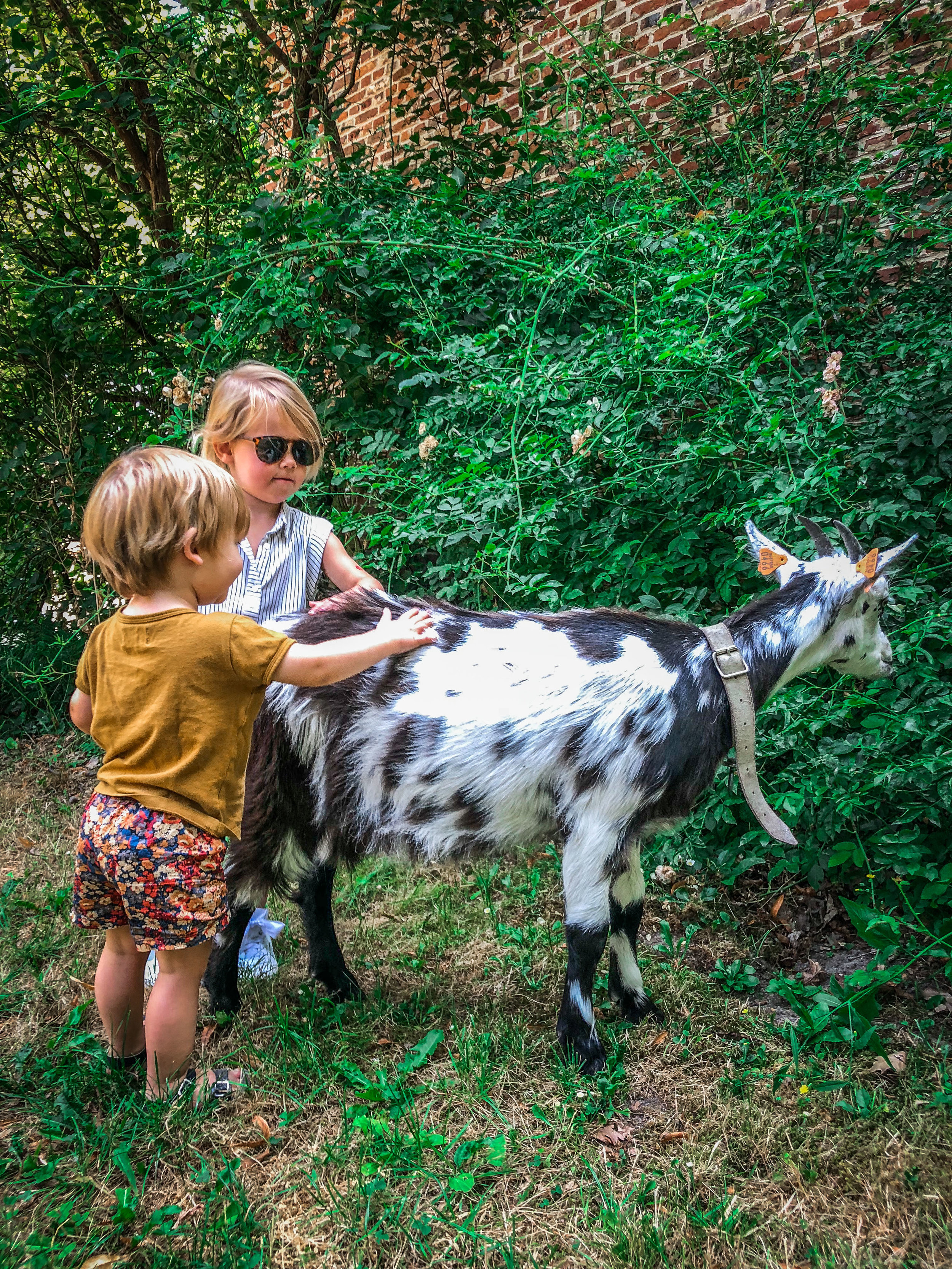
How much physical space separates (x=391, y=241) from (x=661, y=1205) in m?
3.94

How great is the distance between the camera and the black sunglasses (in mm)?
2768

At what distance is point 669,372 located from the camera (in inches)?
137

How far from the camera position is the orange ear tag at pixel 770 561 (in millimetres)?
2564

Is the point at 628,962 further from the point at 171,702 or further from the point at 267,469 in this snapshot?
the point at 267,469

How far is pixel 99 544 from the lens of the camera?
6.93 ft

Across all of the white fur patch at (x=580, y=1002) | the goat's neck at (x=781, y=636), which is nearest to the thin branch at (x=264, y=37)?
the goat's neck at (x=781, y=636)

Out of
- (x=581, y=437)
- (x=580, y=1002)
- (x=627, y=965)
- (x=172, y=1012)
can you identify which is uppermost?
(x=581, y=437)

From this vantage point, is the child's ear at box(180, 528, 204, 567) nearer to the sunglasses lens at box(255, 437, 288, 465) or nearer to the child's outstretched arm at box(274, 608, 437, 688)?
the child's outstretched arm at box(274, 608, 437, 688)

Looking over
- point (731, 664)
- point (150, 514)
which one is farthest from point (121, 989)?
point (731, 664)

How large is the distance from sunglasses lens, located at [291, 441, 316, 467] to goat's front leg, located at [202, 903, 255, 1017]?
141cm

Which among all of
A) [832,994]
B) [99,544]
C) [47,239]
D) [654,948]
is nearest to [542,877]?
[654,948]

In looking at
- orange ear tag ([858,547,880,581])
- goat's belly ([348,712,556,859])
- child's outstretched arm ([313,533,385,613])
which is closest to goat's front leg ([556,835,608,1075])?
goat's belly ([348,712,556,859])

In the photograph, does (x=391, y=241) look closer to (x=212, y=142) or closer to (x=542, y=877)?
(x=212, y=142)

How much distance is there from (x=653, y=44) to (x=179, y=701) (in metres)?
5.37
